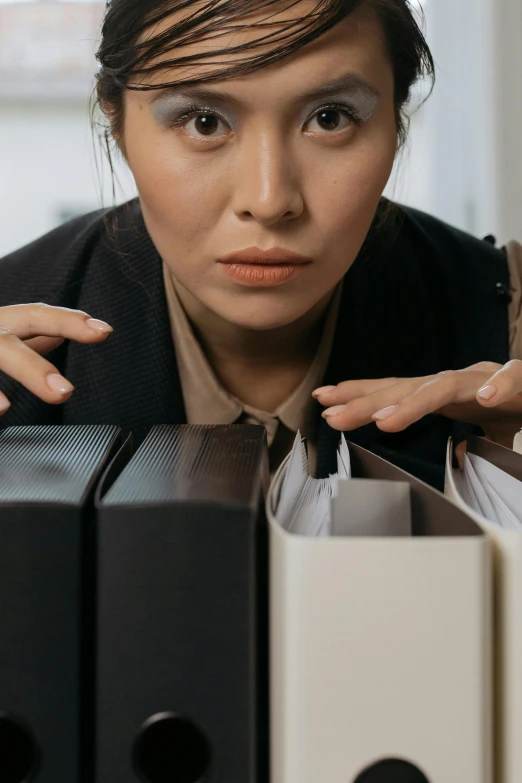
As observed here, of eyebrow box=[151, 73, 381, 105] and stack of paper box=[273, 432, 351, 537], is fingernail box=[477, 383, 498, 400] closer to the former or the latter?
stack of paper box=[273, 432, 351, 537]

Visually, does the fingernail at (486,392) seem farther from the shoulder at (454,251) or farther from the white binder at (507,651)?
the shoulder at (454,251)

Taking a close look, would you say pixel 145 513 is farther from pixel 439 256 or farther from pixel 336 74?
pixel 439 256

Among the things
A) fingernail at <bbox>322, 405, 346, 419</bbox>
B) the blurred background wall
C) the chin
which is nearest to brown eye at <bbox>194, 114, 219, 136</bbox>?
the chin

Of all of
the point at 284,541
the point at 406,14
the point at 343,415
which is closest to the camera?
the point at 284,541

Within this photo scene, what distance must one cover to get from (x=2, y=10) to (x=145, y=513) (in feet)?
5.38

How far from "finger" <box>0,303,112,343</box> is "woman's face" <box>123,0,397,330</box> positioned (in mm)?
111

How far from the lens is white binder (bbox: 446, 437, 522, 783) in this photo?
38 cm

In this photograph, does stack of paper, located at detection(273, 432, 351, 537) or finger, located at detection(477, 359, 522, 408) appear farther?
finger, located at detection(477, 359, 522, 408)

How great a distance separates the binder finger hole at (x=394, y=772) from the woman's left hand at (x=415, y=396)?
27 centimetres

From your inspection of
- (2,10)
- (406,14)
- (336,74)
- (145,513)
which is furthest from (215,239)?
(2,10)

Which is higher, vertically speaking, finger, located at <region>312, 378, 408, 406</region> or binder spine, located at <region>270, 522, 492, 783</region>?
finger, located at <region>312, 378, 408, 406</region>

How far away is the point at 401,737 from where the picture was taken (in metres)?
0.37

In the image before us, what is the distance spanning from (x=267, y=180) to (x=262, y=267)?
85mm

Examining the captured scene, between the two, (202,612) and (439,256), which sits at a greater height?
(439,256)
